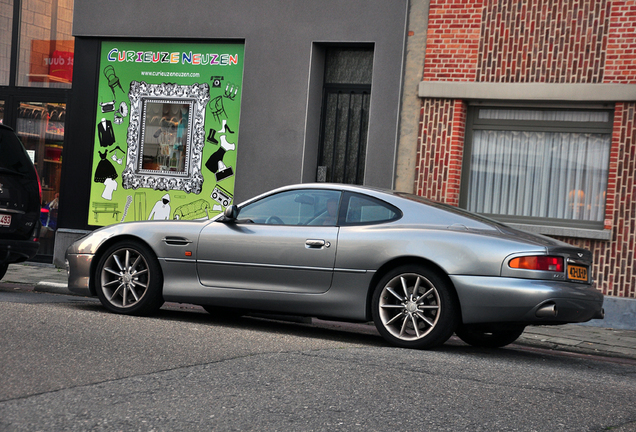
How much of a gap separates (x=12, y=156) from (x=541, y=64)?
24.2 feet

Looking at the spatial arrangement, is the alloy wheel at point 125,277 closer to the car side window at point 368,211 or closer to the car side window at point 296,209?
the car side window at point 296,209

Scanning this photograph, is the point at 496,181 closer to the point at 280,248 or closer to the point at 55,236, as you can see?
the point at 280,248

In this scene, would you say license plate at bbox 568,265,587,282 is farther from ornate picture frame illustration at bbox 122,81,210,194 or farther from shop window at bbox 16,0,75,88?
shop window at bbox 16,0,75,88

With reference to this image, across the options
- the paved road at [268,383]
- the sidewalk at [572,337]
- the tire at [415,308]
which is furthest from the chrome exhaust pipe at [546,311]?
the sidewalk at [572,337]

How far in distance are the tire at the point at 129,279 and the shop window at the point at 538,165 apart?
611cm

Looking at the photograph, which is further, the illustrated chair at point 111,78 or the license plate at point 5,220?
the illustrated chair at point 111,78

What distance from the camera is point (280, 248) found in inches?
281

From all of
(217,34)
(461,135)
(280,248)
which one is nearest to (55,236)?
(217,34)

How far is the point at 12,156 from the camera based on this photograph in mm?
9523

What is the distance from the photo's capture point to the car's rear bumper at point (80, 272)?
7.98m

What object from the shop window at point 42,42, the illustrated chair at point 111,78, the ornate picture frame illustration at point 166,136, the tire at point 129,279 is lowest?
the tire at point 129,279

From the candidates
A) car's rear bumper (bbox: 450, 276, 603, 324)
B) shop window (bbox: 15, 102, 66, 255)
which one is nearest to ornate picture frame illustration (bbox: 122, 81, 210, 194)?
shop window (bbox: 15, 102, 66, 255)

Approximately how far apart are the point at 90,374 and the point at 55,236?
996cm

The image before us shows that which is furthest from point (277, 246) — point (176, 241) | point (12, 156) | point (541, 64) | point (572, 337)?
point (541, 64)
